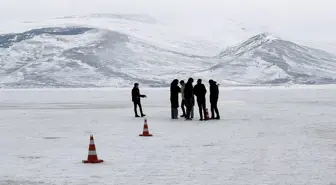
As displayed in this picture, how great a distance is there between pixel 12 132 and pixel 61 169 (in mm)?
9888

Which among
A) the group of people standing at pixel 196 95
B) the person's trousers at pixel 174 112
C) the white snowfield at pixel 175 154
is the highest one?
the group of people standing at pixel 196 95

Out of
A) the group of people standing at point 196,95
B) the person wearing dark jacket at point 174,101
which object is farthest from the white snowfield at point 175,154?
the person wearing dark jacket at point 174,101

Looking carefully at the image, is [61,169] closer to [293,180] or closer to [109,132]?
[293,180]

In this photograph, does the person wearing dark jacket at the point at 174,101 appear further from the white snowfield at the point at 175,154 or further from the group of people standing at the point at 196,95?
the white snowfield at the point at 175,154

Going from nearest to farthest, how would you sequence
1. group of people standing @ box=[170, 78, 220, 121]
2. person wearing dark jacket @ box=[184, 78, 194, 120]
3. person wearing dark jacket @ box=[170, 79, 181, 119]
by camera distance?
group of people standing @ box=[170, 78, 220, 121] < person wearing dark jacket @ box=[184, 78, 194, 120] < person wearing dark jacket @ box=[170, 79, 181, 119]

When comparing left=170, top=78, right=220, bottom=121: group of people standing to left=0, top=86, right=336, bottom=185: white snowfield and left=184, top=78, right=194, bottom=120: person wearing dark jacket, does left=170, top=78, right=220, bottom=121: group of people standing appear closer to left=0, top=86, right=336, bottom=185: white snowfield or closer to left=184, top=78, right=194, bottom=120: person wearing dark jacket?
left=184, top=78, right=194, bottom=120: person wearing dark jacket

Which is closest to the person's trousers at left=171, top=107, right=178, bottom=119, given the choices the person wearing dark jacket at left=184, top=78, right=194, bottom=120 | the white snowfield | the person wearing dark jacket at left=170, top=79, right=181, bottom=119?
the person wearing dark jacket at left=170, top=79, right=181, bottom=119

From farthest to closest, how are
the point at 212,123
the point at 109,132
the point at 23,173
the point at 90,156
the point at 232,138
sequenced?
the point at 212,123 < the point at 109,132 < the point at 232,138 < the point at 90,156 < the point at 23,173

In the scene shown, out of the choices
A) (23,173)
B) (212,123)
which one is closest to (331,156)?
(23,173)

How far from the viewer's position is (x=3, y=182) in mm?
10875

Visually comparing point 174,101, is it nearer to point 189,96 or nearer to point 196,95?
point 189,96

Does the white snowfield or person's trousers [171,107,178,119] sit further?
person's trousers [171,107,178,119]

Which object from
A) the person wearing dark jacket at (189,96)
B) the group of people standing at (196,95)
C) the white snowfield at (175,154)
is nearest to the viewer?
the white snowfield at (175,154)

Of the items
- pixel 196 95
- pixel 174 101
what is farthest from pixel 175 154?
pixel 174 101
